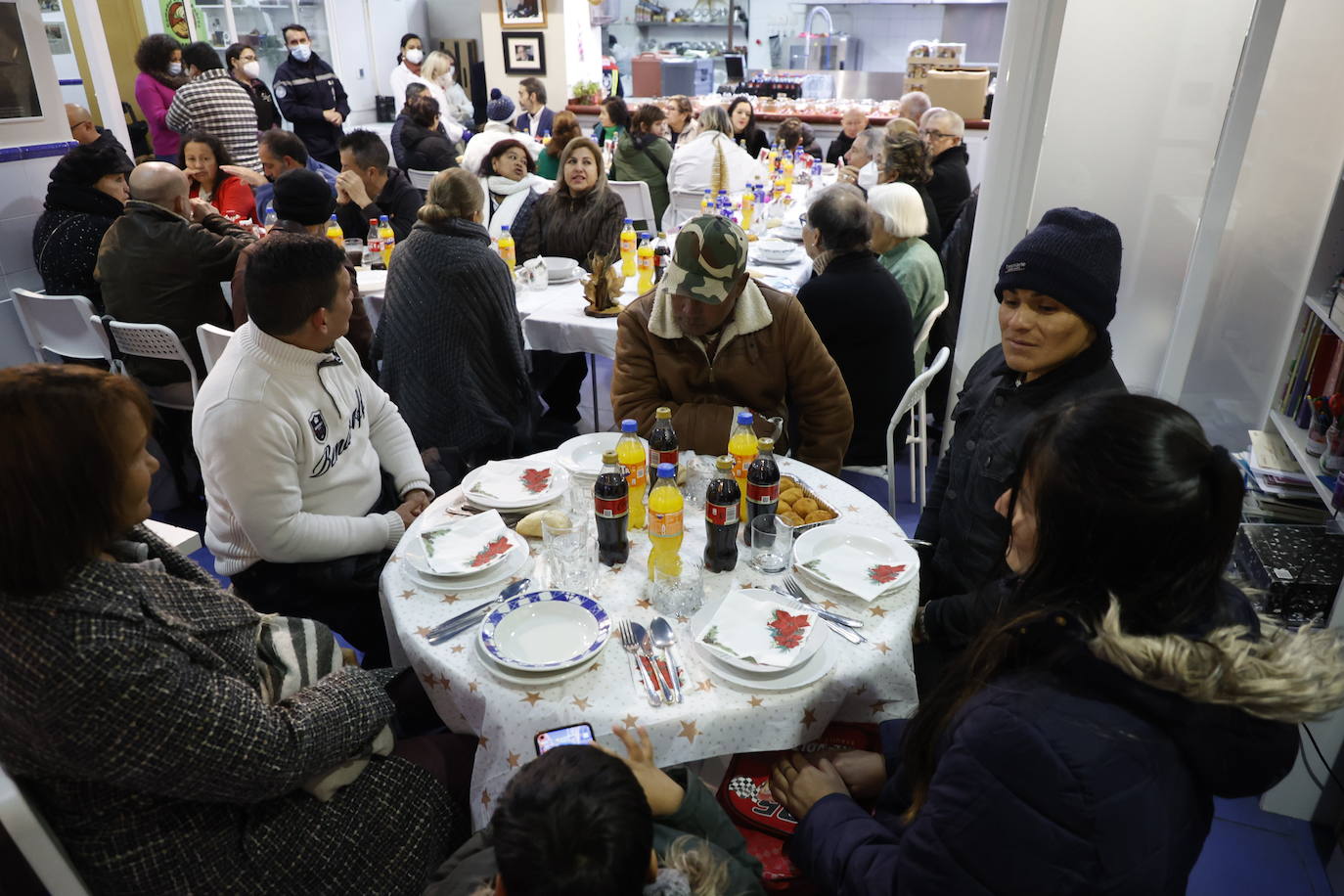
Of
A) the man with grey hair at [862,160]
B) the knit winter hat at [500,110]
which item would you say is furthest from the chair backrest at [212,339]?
the knit winter hat at [500,110]

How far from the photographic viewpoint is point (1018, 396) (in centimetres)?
190

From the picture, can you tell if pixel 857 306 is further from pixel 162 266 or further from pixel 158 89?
pixel 158 89

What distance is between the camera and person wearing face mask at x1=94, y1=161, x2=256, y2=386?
337 cm

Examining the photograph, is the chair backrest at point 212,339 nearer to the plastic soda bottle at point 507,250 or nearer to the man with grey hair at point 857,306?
the plastic soda bottle at point 507,250

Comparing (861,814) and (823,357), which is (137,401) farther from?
(823,357)

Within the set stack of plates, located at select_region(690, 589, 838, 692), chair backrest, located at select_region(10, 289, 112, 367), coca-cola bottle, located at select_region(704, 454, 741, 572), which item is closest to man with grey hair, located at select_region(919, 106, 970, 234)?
coca-cola bottle, located at select_region(704, 454, 741, 572)

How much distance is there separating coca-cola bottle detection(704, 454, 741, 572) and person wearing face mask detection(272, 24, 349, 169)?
782 centimetres

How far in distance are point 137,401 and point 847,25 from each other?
14.0 meters

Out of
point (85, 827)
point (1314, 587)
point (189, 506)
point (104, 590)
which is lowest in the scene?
point (189, 506)

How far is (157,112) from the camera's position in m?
6.66

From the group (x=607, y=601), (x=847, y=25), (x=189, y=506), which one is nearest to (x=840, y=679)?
(x=607, y=601)

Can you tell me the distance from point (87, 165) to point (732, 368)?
3169mm

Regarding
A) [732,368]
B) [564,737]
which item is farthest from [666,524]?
[732,368]

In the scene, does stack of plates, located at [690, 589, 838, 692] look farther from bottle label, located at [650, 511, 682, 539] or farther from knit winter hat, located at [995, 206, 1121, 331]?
knit winter hat, located at [995, 206, 1121, 331]
